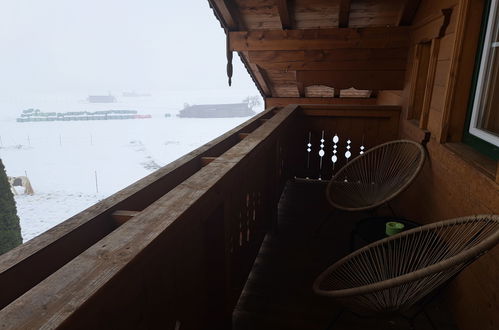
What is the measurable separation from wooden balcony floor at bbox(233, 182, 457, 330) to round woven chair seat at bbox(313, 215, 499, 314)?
6.6 inches

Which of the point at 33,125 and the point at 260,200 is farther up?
the point at 260,200

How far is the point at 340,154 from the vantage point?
3.74m

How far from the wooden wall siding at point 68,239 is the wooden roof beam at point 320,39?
354cm

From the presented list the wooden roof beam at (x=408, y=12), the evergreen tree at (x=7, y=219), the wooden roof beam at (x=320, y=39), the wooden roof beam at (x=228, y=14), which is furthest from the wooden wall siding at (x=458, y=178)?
the evergreen tree at (x=7, y=219)

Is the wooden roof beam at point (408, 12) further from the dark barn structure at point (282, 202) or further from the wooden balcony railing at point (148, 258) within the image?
the wooden balcony railing at point (148, 258)

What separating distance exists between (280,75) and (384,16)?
2.37 meters

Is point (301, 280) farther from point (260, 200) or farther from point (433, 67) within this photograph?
point (433, 67)

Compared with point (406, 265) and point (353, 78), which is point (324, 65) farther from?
point (406, 265)

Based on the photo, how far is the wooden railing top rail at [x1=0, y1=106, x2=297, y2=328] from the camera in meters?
0.44

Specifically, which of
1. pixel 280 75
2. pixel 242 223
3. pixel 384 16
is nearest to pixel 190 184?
pixel 242 223

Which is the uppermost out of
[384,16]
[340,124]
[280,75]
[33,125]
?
[384,16]

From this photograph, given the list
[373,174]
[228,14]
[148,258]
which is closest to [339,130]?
[373,174]

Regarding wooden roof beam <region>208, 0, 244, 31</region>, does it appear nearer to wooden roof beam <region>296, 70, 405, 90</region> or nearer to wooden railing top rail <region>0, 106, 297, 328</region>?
wooden roof beam <region>296, 70, 405, 90</region>

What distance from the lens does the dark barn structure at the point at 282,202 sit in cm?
61
